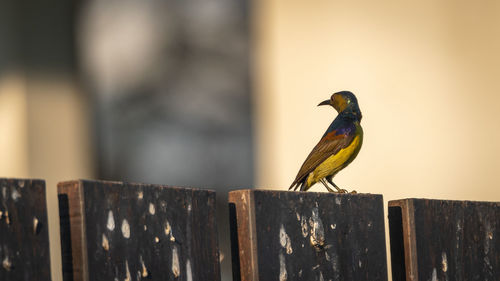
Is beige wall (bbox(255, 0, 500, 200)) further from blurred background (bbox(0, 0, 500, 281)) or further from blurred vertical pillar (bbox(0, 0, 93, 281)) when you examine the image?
blurred vertical pillar (bbox(0, 0, 93, 281))

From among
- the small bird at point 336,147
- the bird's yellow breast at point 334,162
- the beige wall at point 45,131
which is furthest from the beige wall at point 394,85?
the beige wall at point 45,131

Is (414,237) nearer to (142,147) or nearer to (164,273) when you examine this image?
(164,273)

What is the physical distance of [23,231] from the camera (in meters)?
1.79

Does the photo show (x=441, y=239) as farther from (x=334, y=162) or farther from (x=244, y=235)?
(x=334, y=162)

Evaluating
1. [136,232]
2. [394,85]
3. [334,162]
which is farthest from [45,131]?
[136,232]

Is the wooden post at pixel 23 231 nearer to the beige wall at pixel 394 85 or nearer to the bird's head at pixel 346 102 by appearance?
the bird's head at pixel 346 102

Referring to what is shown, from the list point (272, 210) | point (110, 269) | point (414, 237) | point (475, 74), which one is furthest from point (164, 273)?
point (475, 74)

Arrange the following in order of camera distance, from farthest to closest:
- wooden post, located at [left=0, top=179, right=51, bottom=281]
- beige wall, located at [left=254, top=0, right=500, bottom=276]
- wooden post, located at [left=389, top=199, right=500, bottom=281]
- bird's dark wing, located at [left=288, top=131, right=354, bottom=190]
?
1. beige wall, located at [left=254, top=0, right=500, bottom=276]
2. bird's dark wing, located at [left=288, top=131, right=354, bottom=190]
3. wooden post, located at [left=389, top=199, right=500, bottom=281]
4. wooden post, located at [left=0, top=179, right=51, bottom=281]

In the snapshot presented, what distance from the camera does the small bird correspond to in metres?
4.11

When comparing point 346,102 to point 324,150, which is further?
point 346,102

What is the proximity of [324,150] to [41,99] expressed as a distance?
207 cm

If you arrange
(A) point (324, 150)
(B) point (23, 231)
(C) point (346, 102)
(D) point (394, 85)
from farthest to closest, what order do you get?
(D) point (394, 85) < (C) point (346, 102) < (A) point (324, 150) < (B) point (23, 231)

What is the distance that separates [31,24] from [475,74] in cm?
239

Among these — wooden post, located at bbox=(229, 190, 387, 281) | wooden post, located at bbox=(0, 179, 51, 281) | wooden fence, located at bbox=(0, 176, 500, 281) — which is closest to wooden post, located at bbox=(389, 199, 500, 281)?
wooden fence, located at bbox=(0, 176, 500, 281)
